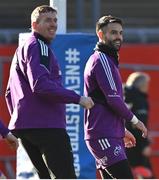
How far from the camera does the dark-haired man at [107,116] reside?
6523mm

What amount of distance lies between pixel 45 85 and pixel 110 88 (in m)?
0.57

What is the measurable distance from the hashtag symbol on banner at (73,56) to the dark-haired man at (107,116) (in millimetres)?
1863

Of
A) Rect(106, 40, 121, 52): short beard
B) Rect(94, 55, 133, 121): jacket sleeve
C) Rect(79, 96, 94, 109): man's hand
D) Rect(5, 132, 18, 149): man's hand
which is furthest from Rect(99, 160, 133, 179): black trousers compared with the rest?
Rect(106, 40, 121, 52): short beard

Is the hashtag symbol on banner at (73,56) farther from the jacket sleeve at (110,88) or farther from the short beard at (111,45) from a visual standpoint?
the jacket sleeve at (110,88)

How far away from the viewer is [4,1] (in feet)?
56.5

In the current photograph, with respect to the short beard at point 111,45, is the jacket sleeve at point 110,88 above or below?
below

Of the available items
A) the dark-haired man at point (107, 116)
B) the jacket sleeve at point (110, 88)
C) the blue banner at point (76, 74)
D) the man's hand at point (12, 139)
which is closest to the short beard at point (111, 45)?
the dark-haired man at point (107, 116)

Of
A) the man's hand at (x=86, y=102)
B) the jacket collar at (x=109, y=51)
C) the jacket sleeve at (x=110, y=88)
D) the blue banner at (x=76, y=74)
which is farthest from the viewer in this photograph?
the blue banner at (x=76, y=74)

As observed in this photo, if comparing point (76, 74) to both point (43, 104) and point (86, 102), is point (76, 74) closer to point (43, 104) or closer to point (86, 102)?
point (43, 104)

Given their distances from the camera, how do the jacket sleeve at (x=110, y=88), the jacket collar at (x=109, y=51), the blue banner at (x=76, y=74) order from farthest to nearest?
the blue banner at (x=76, y=74) < the jacket collar at (x=109, y=51) < the jacket sleeve at (x=110, y=88)

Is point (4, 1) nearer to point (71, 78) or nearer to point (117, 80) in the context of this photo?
point (71, 78)

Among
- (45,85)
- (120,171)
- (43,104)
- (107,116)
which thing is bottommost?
(120,171)

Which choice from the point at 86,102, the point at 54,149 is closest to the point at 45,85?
the point at 86,102

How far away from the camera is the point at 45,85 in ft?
20.3
